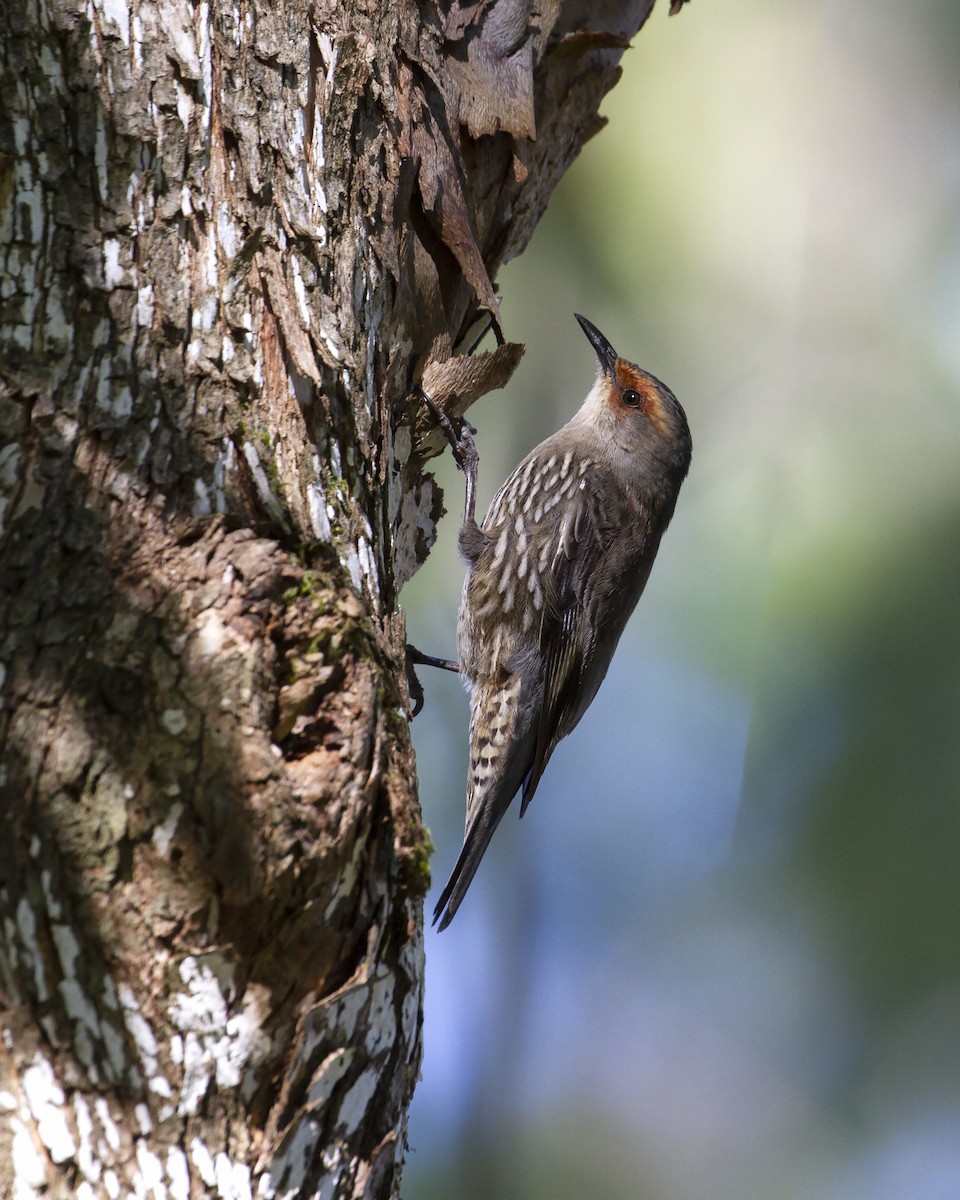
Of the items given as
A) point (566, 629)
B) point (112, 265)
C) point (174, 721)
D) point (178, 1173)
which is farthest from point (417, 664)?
point (178, 1173)

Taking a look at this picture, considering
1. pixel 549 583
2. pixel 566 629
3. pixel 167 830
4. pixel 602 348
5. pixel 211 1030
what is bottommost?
pixel 211 1030

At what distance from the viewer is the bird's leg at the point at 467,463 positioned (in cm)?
256

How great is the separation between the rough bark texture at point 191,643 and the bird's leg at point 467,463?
0.59 metres

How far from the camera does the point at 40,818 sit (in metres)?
1.28

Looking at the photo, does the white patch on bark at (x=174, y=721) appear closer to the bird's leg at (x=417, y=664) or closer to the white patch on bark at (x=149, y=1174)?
the white patch on bark at (x=149, y=1174)

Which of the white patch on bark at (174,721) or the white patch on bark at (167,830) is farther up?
the white patch on bark at (174,721)

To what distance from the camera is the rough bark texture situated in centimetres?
127

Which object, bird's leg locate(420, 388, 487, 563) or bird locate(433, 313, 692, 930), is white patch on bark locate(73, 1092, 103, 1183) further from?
bird locate(433, 313, 692, 930)

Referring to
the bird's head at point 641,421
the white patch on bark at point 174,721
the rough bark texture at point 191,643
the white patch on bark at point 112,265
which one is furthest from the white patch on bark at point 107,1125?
the bird's head at point 641,421

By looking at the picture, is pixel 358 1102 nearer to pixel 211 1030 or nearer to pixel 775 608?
pixel 211 1030

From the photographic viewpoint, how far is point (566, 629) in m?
3.69

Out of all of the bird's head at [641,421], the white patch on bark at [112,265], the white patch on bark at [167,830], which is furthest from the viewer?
the bird's head at [641,421]

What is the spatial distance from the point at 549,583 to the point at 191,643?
2.40 meters

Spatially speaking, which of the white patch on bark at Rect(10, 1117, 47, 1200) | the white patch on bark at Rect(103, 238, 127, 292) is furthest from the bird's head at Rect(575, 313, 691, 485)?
the white patch on bark at Rect(10, 1117, 47, 1200)
